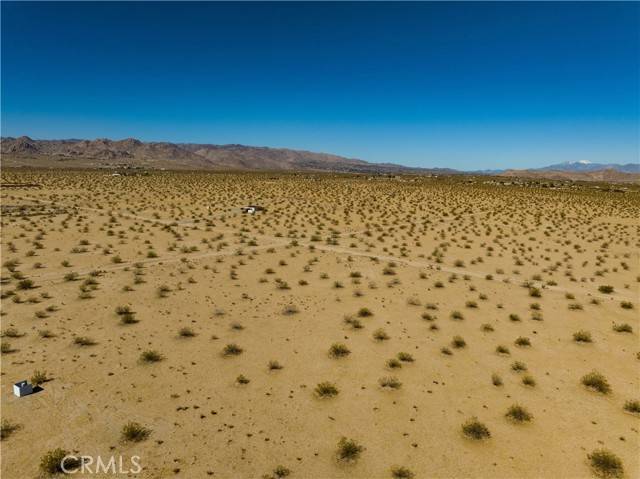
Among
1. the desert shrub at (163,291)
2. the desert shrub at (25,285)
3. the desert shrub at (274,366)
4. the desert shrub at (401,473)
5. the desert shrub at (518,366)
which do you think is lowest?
the desert shrub at (401,473)

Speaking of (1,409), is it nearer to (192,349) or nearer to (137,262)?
(192,349)

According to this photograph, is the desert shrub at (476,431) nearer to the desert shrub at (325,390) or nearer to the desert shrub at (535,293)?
the desert shrub at (325,390)

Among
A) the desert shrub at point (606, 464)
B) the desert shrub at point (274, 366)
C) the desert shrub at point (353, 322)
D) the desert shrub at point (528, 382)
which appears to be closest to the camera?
the desert shrub at point (606, 464)

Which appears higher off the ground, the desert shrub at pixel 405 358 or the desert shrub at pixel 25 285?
the desert shrub at pixel 25 285

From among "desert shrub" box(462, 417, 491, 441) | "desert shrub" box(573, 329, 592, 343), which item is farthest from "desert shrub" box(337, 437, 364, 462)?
"desert shrub" box(573, 329, 592, 343)

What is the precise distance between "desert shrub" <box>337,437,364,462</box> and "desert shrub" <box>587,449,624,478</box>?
457 centimetres

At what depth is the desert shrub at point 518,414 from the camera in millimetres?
9445

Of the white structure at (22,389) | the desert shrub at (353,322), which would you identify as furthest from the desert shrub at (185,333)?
the desert shrub at (353,322)

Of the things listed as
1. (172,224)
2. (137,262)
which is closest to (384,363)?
(137,262)

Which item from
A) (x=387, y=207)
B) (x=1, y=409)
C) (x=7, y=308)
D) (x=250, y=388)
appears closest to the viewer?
(x=1, y=409)

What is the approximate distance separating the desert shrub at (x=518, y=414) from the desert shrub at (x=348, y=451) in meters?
3.78

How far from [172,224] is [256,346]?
87.2 feet

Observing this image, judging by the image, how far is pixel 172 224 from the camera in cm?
3666

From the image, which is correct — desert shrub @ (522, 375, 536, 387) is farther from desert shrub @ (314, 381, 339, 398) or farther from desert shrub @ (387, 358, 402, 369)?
desert shrub @ (314, 381, 339, 398)
